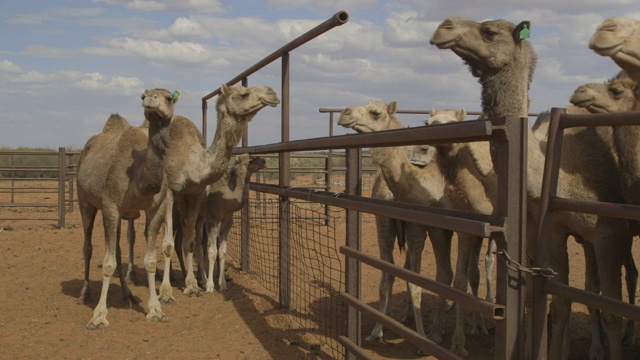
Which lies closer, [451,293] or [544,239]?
[544,239]

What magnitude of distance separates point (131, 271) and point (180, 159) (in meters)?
1.90

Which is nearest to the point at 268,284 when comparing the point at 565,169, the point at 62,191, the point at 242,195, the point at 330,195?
the point at 242,195

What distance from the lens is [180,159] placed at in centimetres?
798

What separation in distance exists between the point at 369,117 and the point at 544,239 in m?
4.00

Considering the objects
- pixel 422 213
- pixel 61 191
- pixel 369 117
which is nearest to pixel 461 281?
pixel 369 117

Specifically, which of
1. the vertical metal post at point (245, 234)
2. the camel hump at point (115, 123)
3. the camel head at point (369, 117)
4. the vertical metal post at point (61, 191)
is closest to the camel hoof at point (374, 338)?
the camel head at point (369, 117)

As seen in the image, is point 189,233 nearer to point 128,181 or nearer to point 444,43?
point 128,181

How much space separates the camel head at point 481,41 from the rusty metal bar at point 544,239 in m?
1.94

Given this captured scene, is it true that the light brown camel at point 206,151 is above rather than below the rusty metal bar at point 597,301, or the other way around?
above

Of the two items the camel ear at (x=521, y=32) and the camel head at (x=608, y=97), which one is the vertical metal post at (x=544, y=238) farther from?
the camel head at (x=608, y=97)

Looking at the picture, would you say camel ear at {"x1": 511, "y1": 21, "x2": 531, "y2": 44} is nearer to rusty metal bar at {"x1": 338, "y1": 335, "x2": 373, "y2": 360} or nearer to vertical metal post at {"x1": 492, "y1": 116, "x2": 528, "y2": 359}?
vertical metal post at {"x1": 492, "y1": 116, "x2": 528, "y2": 359}

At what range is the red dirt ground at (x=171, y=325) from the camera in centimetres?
569

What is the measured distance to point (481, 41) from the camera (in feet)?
15.2

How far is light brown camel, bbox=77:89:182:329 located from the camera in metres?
6.63
